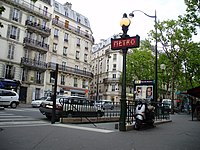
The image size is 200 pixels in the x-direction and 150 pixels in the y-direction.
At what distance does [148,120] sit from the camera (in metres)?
9.93

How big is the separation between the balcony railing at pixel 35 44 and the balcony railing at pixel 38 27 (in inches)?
73.3

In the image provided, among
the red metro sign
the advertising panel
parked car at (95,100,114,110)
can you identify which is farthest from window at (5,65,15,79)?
the red metro sign

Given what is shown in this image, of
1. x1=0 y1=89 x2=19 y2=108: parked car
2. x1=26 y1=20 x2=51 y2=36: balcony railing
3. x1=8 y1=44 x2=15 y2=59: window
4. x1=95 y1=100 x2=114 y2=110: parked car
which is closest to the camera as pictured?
x1=95 y1=100 x2=114 y2=110: parked car

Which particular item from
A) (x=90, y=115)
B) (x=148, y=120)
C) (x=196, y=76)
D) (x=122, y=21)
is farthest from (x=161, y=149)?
(x=196, y=76)

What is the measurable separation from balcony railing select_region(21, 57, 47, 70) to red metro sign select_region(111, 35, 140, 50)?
28302 millimetres

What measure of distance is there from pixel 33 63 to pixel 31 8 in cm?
944

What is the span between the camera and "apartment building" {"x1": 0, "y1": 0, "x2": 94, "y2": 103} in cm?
3400

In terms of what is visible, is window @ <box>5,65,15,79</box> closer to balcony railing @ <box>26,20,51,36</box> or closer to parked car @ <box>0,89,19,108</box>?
balcony railing @ <box>26,20,51,36</box>

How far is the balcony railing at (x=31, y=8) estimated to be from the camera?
34.6 meters

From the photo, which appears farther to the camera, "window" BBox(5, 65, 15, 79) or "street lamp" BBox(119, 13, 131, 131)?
"window" BBox(5, 65, 15, 79)

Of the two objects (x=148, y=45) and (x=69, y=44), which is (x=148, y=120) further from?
(x=69, y=44)

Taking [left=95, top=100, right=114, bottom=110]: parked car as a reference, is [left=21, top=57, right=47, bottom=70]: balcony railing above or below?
above

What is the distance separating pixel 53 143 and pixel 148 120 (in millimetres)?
5343

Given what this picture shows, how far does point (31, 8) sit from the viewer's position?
122 feet
